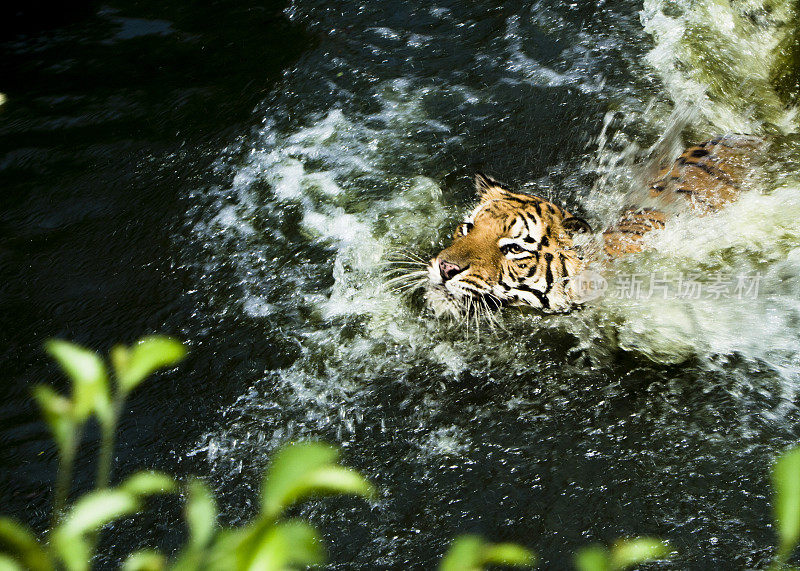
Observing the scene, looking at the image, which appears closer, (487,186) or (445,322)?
(445,322)

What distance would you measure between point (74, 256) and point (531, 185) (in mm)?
2362

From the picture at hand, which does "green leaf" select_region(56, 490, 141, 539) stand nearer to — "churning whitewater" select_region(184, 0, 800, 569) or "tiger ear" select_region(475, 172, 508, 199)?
"churning whitewater" select_region(184, 0, 800, 569)

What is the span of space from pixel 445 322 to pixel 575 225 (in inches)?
27.5

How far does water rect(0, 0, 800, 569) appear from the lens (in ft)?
7.86

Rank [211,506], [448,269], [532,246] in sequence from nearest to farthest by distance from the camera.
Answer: [211,506]
[448,269]
[532,246]

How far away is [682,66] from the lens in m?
4.41

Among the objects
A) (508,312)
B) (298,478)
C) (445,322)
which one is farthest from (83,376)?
(508,312)

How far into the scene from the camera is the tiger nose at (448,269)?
3.03 m

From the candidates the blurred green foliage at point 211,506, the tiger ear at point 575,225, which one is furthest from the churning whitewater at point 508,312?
the blurred green foliage at point 211,506

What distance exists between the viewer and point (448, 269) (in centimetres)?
304

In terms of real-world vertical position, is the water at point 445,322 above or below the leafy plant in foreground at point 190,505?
below

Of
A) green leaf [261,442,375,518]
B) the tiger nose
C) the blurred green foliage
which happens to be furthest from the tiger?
green leaf [261,442,375,518]

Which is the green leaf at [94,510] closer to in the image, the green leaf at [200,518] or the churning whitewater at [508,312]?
the green leaf at [200,518]

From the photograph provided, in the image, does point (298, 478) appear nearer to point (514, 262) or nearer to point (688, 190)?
point (514, 262)
